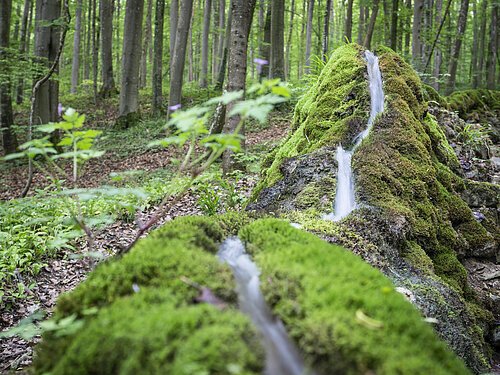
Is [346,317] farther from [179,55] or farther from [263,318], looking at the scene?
[179,55]

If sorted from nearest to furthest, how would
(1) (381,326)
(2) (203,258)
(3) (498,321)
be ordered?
(1) (381,326), (2) (203,258), (3) (498,321)

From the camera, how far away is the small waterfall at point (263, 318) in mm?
1352

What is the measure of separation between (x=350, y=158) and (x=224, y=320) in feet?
10.3

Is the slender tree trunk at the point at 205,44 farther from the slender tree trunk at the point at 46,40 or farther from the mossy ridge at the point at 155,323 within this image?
the mossy ridge at the point at 155,323

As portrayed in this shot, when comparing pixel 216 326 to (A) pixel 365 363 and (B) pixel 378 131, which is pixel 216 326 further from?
(B) pixel 378 131

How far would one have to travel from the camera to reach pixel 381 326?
1371 millimetres

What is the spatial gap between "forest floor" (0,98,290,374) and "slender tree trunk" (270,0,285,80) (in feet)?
5.69

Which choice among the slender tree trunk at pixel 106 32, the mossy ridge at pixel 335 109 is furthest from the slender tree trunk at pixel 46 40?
the mossy ridge at pixel 335 109

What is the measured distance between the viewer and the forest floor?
3756 millimetres

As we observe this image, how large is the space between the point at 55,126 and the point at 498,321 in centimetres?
452

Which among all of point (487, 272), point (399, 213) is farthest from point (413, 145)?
point (487, 272)

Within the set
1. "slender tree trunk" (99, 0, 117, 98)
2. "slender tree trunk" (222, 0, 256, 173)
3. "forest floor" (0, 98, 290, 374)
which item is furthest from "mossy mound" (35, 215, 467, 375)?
"slender tree trunk" (99, 0, 117, 98)

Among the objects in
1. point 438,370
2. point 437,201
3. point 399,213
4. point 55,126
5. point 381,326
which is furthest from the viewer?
point 437,201

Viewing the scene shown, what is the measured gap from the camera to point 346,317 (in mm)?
1391
